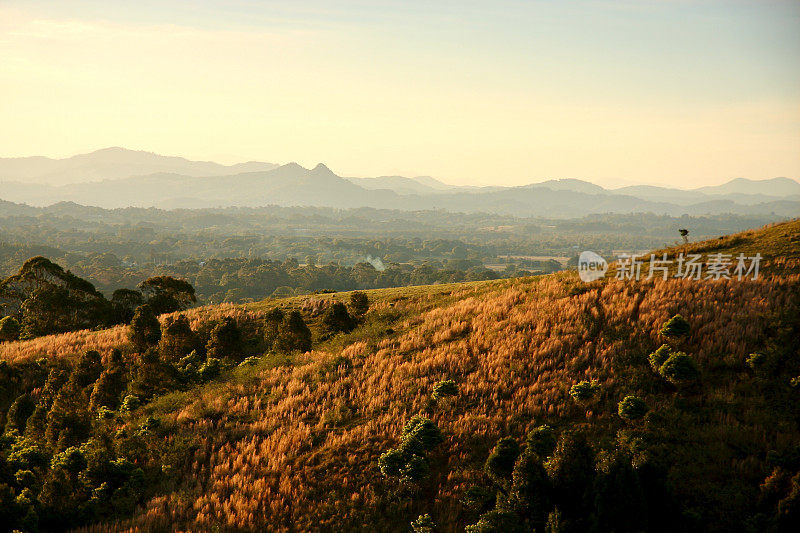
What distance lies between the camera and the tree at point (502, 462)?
35.8 ft

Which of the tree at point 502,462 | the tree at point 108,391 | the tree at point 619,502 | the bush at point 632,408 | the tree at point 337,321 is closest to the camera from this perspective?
the tree at point 619,502

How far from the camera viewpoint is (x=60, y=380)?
20.0 meters

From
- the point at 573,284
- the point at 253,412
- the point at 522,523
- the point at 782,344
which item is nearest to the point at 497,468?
the point at 522,523

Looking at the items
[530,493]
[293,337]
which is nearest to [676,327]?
[530,493]

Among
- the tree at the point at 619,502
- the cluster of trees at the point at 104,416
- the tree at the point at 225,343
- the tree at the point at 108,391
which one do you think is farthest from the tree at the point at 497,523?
the tree at the point at 108,391

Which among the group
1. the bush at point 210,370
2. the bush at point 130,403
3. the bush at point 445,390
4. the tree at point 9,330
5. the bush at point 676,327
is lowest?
the tree at point 9,330

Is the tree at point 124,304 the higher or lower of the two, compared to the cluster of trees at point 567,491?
lower

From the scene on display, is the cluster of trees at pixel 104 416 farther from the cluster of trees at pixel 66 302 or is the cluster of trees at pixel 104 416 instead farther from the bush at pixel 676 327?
the bush at pixel 676 327

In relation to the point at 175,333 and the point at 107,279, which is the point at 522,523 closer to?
the point at 175,333

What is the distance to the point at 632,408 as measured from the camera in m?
12.4

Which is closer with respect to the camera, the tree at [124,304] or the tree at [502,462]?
the tree at [502,462]

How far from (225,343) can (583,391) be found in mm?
16848

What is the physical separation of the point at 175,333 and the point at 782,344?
85.0 feet

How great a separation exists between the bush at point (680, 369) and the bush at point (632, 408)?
1555 mm
